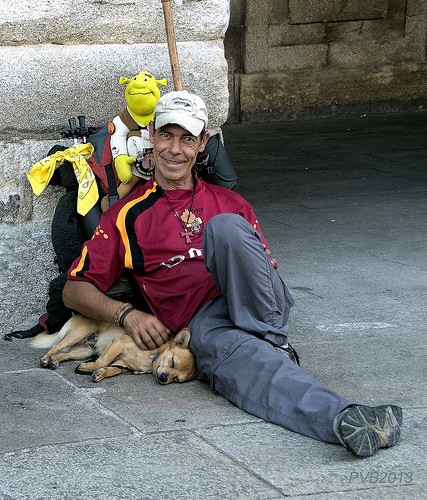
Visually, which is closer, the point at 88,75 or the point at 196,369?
the point at 196,369

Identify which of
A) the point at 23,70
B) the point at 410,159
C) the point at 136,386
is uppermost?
the point at 23,70

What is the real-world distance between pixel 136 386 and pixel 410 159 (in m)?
5.67

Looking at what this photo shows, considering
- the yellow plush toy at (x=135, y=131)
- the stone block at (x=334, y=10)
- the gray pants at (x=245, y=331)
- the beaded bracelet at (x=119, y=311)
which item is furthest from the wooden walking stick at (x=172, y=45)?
the stone block at (x=334, y=10)

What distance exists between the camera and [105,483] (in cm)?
304

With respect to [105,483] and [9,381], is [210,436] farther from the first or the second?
[9,381]

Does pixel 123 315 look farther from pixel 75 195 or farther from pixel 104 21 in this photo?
pixel 104 21

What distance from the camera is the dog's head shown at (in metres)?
3.94

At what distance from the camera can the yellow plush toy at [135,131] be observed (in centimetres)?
434

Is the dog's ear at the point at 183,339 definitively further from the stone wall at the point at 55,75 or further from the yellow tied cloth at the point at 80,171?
the stone wall at the point at 55,75

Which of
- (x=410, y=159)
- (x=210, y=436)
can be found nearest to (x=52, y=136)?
(x=210, y=436)

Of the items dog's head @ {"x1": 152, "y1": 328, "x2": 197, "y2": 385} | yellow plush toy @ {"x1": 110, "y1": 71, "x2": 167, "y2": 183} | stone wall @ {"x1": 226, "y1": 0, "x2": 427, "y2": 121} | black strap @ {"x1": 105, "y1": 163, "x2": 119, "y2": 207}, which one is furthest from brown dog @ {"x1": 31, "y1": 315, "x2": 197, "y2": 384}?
stone wall @ {"x1": 226, "y1": 0, "x2": 427, "y2": 121}

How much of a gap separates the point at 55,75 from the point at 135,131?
0.48 metres

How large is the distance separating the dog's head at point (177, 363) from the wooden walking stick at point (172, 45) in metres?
1.12

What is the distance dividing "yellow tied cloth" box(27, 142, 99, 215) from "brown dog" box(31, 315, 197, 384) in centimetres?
51
